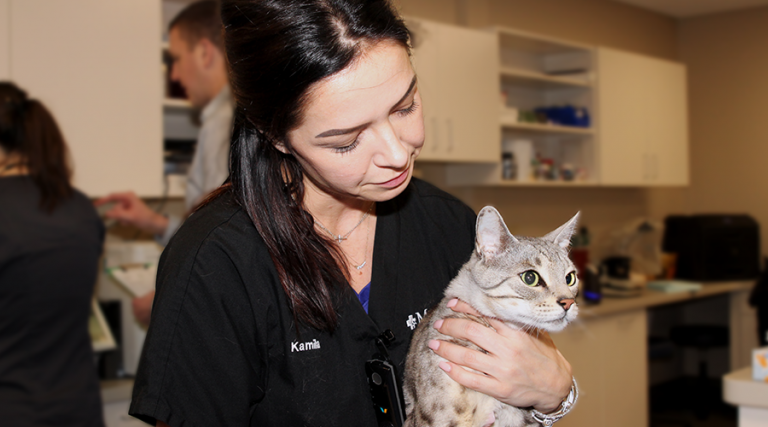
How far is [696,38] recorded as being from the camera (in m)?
5.90

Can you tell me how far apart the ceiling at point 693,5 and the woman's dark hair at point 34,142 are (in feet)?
15.8

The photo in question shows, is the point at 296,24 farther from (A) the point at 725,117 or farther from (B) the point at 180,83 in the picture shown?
(A) the point at 725,117

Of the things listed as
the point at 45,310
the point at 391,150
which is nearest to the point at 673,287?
the point at 45,310

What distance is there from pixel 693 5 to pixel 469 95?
314 centimetres

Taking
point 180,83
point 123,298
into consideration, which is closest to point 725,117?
point 180,83

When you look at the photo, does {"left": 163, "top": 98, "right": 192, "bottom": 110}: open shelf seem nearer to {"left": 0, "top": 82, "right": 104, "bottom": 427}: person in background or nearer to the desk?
{"left": 0, "top": 82, "right": 104, "bottom": 427}: person in background

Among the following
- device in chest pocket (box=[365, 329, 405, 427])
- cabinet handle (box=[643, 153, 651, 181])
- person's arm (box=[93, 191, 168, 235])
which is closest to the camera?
device in chest pocket (box=[365, 329, 405, 427])

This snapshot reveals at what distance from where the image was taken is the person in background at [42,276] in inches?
78.8

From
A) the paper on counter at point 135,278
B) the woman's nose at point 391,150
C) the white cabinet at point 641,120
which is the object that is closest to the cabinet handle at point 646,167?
the white cabinet at point 641,120

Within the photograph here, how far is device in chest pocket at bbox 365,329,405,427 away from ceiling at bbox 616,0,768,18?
527 cm

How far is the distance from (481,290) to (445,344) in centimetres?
12

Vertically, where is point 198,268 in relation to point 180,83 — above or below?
below

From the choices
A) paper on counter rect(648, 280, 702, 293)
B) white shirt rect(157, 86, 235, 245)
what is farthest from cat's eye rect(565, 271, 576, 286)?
paper on counter rect(648, 280, 702, 293)

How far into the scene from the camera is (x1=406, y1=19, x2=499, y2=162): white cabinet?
3.37 m
